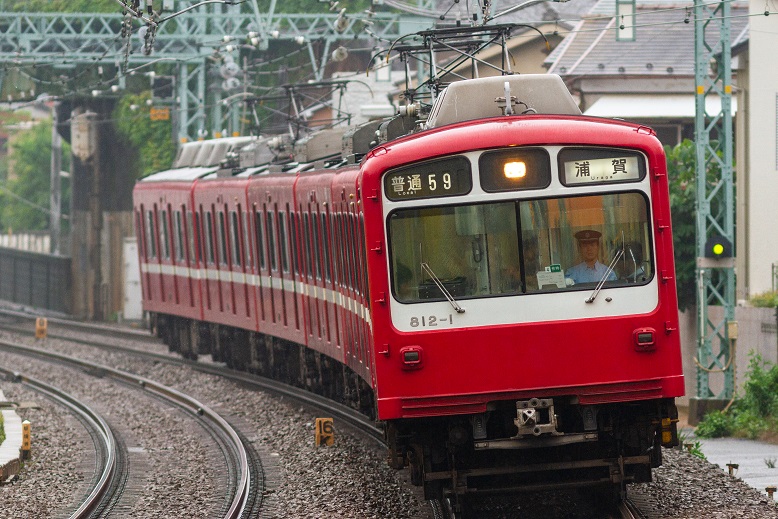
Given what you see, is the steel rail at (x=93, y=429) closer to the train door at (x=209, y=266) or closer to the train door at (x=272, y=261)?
the train door at (x=272, y=261)

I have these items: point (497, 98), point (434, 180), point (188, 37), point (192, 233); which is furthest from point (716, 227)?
point (188, 37)

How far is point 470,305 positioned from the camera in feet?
32.4

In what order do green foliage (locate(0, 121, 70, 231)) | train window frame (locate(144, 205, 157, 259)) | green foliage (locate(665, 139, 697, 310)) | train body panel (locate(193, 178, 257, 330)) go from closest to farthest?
1. train body panel (locate(193, 178, 257, 330))
2. green foliage (locate(665, 139, 697, 310))
3. train window frame (locate(144, 205, 157, 259))
4. green foliage (locate(0, 121, 70, 231))

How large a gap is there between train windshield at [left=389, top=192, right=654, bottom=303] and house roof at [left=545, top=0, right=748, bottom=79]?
60.1ft

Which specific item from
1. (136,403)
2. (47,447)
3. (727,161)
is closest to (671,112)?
(727,161)

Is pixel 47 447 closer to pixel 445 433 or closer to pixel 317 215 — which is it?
pixel 317 215

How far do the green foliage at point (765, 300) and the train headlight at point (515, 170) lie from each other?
10.4m

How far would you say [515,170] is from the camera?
9.90 meters

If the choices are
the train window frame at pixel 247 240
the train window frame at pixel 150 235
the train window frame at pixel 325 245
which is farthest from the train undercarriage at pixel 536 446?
the train window frame at pixel 150 235

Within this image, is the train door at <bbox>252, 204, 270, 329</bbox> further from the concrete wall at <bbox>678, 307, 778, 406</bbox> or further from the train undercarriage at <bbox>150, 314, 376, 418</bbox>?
the concrete wall at <bbox>678, 307, 778, 406</bbox>

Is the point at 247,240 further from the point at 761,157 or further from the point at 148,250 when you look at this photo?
the point at 761,157

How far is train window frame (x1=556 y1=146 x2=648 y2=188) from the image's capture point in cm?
985

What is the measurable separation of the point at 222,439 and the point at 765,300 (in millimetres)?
7758

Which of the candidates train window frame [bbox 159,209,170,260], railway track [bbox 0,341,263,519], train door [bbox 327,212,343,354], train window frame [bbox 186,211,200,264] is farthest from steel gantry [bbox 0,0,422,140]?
train door [bbox 327,212,343,354]
